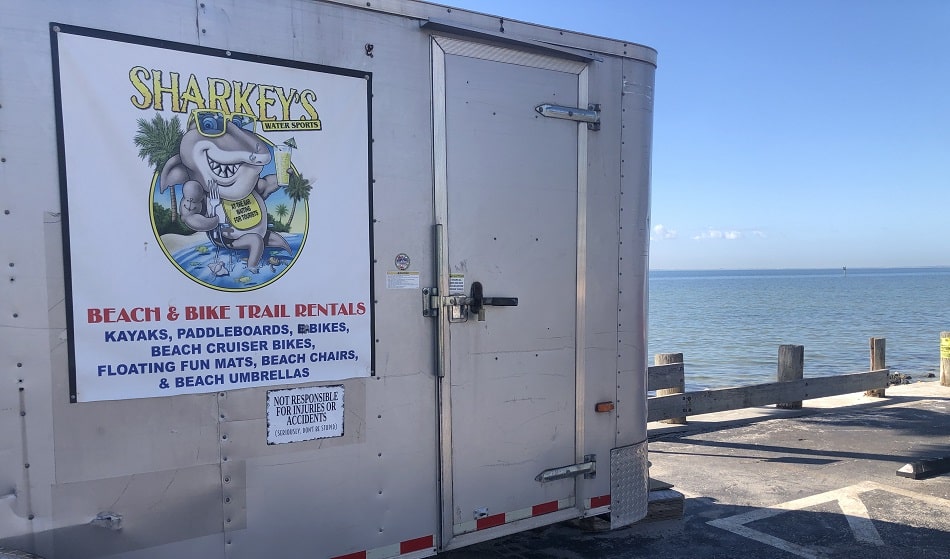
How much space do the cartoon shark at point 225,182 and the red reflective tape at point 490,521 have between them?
166cm

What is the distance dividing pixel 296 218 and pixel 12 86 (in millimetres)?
1095

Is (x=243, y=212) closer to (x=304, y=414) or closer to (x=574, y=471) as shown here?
(x=304, y=414)

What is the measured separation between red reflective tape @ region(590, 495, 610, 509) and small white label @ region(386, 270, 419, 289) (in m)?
1.64

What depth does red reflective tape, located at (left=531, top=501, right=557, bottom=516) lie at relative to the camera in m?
3.57

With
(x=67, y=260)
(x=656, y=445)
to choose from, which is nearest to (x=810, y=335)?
(x=656, y=445)

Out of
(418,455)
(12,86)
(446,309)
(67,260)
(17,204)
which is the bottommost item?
(418,455)

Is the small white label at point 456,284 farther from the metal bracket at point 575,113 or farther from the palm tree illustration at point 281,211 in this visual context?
the metal bracket at point 575,113

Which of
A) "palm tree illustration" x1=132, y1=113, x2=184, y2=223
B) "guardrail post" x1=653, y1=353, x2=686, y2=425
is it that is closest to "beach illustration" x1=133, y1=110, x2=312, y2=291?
"palm tree illustration" x1=132, y1=113, x2=184, y2=223

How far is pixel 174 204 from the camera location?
2.65m

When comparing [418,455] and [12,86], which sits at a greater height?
[12,86]

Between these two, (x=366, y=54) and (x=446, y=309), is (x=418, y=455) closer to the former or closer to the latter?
(x=446, y=309)

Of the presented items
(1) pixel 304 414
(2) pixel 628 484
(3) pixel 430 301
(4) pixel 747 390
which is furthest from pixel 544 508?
(4) pixel 747 390

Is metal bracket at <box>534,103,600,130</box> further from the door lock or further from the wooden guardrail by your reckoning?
the wooden guardrail

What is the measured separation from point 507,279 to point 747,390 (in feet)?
19.2
